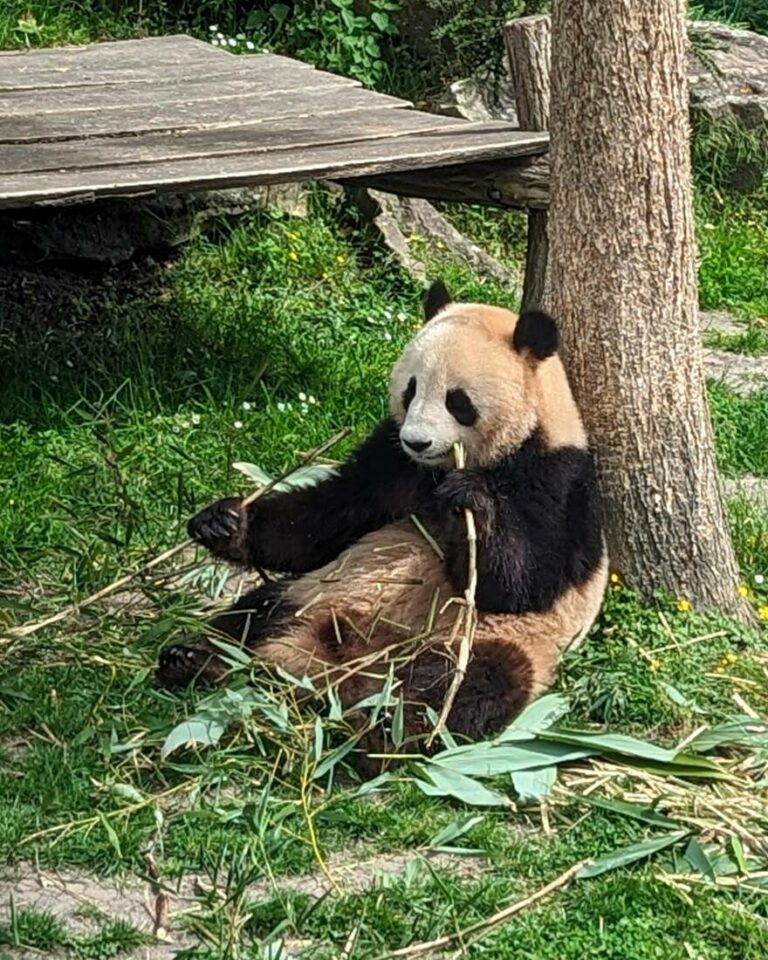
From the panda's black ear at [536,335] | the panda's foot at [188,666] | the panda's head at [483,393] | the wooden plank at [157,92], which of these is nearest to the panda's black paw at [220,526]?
the panda's foot at [188,666]

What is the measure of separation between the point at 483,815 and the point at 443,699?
37cm

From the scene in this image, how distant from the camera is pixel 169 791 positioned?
4137 mm

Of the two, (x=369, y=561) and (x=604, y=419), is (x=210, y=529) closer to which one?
(x=369, y=561)

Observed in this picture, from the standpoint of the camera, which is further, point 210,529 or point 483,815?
point 210,529

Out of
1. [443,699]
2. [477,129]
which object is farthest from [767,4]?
[443,699]

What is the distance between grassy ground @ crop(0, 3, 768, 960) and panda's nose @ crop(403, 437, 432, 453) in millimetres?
716

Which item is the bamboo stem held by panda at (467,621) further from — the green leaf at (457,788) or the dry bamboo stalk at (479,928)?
the dry bamboo stalk at (479,928)

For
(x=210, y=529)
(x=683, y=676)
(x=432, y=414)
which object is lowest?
(x=683, y=676)

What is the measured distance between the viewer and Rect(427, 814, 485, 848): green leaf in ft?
13.1

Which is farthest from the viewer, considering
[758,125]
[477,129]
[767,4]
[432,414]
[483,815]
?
[767,4]

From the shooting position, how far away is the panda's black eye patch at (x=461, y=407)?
4660 mm

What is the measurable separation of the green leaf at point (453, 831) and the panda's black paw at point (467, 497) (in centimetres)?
81

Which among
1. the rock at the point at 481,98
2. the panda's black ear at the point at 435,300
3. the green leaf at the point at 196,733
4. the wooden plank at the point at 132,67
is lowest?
the green leaf at the point at 196,733

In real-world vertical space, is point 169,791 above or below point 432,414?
below
